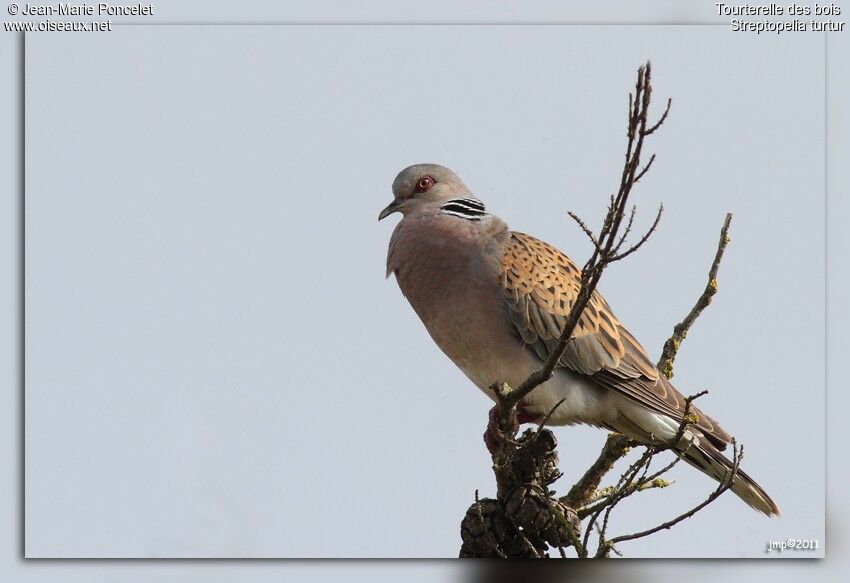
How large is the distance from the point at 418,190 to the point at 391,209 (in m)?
0.20

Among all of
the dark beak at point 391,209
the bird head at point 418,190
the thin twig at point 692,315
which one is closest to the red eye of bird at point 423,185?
the bird head at point 418,190

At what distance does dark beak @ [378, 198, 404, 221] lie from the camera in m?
6.40

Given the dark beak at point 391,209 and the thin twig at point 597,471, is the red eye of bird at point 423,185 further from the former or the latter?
the thin twig at point 597,471

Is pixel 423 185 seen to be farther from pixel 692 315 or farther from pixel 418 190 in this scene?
pixel 692 315

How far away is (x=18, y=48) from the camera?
565cm

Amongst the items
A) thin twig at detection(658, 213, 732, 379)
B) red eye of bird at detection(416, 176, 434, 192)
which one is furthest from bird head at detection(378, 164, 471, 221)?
thin twig at detection(658, 213, 732, 379)

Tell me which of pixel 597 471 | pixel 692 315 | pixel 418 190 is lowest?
pixel 597 471

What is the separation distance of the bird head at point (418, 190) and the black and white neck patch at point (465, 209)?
0.08 metres

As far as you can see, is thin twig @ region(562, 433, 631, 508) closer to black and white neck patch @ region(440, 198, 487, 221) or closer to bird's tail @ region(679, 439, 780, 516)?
bird's tail @ region(679, 439, 780, 516)

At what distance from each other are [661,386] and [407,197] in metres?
1.78

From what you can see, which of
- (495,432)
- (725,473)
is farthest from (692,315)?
(495,432)

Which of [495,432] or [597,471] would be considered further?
[597,471]

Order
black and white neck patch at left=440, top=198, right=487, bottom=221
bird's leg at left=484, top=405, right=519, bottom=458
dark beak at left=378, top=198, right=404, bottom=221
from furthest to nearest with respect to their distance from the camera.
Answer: dark beak at left=378, top=198, right=404, bottom=221, black and white neck patch at left=440, top=198, right=487, bottom=221, bird's leg at left=484, top=405, right=519, bottom=458

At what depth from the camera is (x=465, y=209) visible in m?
6.32
